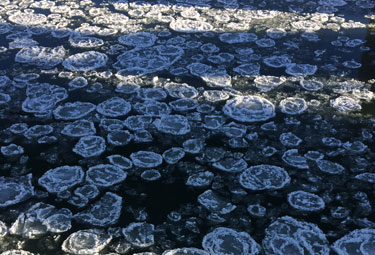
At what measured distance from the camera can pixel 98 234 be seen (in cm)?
179

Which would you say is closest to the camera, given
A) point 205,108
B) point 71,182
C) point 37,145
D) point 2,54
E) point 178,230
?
point 178,230

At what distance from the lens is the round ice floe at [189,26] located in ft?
11.8

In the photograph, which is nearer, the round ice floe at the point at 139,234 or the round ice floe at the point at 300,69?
the round ice floe at the point at 139,234

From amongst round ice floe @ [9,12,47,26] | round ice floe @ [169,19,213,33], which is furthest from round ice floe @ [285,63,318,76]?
round ice floe @ [9,12,47,26]

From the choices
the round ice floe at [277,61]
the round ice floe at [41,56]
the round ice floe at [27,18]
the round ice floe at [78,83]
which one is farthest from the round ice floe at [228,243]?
the round ice floe at [27,18]

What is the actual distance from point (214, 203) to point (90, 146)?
0.78m

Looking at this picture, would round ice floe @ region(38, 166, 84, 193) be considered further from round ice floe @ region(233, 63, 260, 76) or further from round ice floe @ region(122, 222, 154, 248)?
round ice floe @ region(233, 63, 260, 76)

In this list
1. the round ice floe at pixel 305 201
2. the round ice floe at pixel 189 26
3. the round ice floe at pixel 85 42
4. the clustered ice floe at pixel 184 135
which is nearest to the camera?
the clustered ice floe at pixel 184 135

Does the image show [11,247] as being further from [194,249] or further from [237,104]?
[237,104]

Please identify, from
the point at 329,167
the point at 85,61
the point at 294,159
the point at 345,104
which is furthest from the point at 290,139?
the point at 85,61

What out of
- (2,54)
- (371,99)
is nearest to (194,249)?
(371,99)

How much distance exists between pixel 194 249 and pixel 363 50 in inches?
92.4

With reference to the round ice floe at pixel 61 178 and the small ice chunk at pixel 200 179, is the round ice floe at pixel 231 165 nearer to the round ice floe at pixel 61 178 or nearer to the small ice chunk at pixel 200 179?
the small ice chunk at pixel 200 179

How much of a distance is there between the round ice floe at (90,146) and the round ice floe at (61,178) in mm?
128
